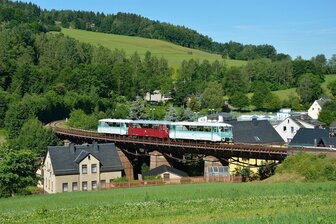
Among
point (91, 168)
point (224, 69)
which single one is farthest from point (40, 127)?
point (224, 69)

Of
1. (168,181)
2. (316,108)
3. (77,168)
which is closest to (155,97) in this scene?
(316,108)

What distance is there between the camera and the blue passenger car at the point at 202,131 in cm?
5319

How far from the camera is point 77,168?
53.2 meters

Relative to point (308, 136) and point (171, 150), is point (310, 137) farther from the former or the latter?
point (171, 150)

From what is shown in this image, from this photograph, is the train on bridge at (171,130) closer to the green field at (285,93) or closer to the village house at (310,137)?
the village house at (310,137)

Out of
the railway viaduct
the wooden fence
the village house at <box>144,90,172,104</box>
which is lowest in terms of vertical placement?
the wooden fence

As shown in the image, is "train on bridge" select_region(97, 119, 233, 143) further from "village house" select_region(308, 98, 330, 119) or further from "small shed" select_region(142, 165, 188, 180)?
"village house" select_region(308, 98, 330, 119)

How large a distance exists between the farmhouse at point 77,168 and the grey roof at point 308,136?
20505 millimetres

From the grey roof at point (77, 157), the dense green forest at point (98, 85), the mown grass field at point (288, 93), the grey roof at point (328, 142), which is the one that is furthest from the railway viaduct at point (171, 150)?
the mown grass field at point (288, 93)

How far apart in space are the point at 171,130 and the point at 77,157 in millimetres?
11448

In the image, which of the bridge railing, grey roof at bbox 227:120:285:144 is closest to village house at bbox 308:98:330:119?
grey roof at bbox 227:120:285:144

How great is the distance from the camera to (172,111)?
9512 centimetres

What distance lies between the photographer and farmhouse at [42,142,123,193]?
52406 millimetres

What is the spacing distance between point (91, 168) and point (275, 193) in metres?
30.9
